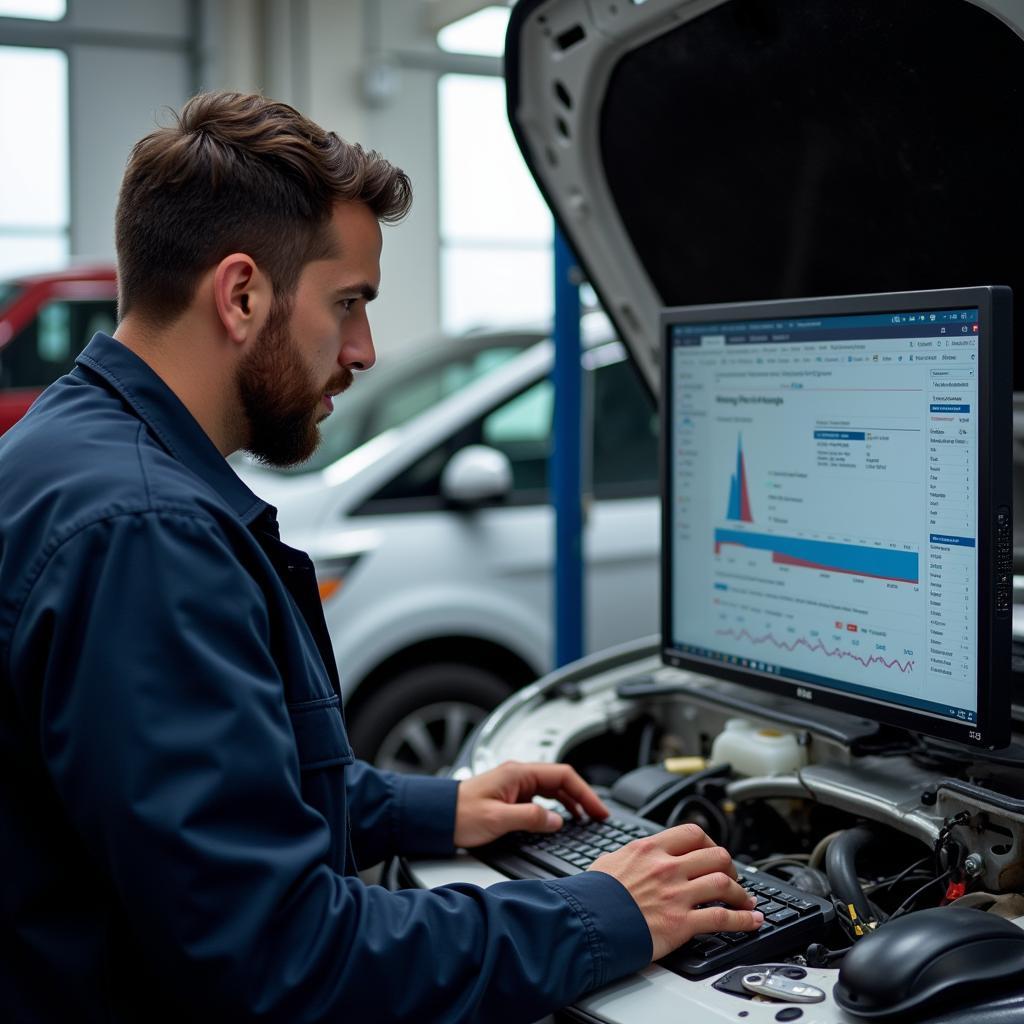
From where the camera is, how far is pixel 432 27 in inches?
422

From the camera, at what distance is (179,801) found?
109 cm

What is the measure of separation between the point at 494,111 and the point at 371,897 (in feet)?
35.2

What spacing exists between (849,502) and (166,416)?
0.83m

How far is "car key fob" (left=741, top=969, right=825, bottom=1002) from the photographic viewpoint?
123cm

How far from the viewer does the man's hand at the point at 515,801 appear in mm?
1684

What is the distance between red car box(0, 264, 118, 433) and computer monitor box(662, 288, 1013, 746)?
6.00m

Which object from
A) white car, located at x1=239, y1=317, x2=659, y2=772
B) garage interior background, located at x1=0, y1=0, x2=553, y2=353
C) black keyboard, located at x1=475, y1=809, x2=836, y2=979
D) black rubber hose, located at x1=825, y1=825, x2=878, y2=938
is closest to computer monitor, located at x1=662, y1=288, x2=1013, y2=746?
black rubber hose, located at x1=825, y1=825, x2=878, y2=938

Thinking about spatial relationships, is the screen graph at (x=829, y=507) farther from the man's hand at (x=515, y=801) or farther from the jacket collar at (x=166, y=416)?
the jacket collar at (x=166, y=416)

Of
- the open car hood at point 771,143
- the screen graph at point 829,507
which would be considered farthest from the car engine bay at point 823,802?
the open car hood at point 771,143

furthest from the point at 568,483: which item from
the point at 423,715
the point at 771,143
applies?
the point at 771,143

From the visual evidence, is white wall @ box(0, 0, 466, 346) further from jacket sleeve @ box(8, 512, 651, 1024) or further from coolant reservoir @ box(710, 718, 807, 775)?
jacket sleeve @ box(8, 512, 651, 1024)

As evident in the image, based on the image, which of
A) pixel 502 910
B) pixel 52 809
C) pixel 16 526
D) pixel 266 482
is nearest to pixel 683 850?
pixel 502 910

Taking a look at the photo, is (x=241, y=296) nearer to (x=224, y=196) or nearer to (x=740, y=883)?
(x=224, y=196)

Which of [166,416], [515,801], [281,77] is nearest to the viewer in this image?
[166,416]
